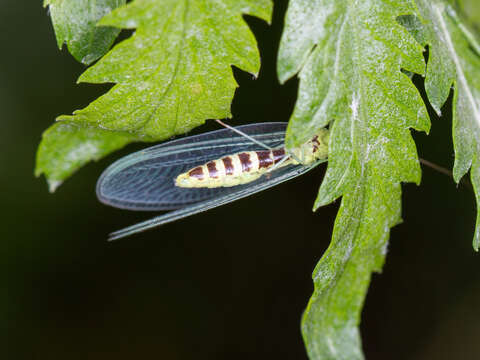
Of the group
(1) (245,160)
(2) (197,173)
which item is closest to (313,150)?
(1) (245,160)

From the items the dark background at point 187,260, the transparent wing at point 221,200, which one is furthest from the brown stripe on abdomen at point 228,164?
the dark background at point 187,260

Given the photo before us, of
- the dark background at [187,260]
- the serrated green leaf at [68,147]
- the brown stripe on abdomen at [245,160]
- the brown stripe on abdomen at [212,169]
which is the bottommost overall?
the dark background at [187,260]

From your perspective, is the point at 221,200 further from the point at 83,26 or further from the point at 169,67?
the point at 83,26

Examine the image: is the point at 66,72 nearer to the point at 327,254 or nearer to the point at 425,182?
the point at 327,254

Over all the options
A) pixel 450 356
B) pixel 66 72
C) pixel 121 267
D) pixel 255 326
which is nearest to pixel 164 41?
pixel 66 72

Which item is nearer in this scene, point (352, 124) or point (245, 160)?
point (352, 124)

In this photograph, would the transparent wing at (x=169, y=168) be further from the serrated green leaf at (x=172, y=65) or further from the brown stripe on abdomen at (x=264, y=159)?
the serrated green leaf at (x=172, y=65)

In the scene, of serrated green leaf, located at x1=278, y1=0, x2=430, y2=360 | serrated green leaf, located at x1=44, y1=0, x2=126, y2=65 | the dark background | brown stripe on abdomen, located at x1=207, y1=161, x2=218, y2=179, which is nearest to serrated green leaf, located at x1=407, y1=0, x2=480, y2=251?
serrated green leaf, located at x1=278, y1=0, x2=430, y2=360
